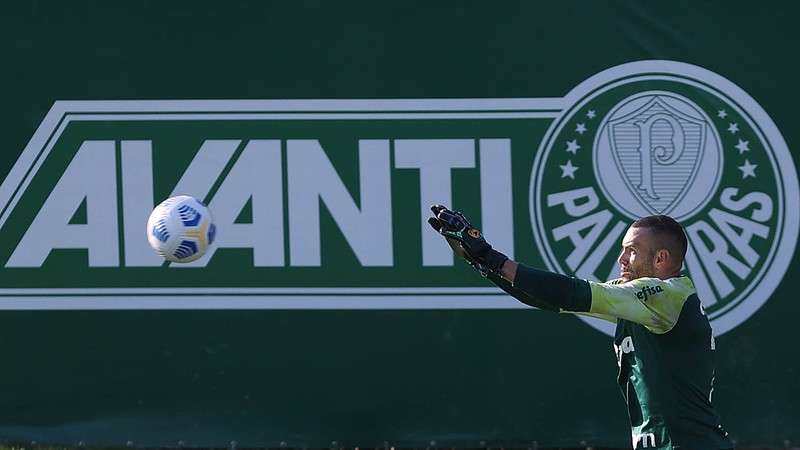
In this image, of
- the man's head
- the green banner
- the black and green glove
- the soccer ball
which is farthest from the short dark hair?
the green banner

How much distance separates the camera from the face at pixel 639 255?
169 inches

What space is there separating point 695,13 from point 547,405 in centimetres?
228

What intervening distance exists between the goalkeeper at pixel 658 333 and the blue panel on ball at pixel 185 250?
1734mm

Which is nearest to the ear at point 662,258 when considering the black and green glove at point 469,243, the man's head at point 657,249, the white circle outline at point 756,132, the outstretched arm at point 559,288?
the man's head at point 657,249

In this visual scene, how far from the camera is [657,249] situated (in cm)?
429

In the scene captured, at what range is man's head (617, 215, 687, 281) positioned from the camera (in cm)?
429

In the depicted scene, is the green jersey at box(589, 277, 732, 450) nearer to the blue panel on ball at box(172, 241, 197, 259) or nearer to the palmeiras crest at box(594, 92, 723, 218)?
the blue panel on ball at box(172, 241, 197, 259)

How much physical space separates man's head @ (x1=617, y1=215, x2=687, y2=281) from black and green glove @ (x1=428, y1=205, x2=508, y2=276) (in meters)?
0.64

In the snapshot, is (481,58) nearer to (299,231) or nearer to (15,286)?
(299,231)

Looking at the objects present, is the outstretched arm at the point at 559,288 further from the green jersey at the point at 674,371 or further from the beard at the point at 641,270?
the beard at the point at 641,270

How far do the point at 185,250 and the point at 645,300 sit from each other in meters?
2.23

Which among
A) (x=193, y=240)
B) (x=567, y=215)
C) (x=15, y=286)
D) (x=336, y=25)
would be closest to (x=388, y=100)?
(x=336, y=25)

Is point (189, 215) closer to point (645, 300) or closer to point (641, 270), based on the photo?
point (641, 270)

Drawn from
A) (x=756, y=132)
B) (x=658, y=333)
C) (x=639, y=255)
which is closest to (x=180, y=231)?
(x=639, y=255)
